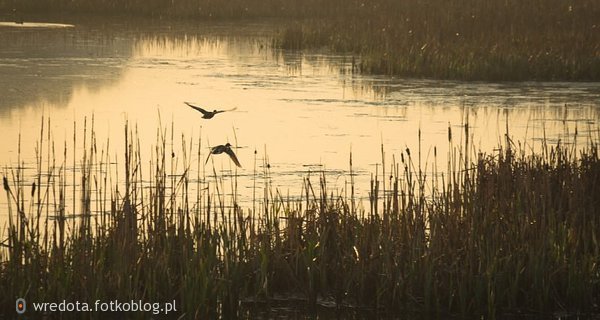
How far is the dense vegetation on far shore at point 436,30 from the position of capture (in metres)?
16.2

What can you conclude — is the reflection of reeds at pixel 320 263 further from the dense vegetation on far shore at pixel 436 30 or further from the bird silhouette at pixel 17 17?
the bird silhouette at pixel 17 17

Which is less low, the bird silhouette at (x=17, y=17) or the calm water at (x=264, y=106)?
the bird silhouette at (x=17, y=17)

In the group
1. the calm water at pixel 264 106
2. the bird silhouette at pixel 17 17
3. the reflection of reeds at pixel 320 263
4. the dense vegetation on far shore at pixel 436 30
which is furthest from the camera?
the bird silhouette at pixel 17 17

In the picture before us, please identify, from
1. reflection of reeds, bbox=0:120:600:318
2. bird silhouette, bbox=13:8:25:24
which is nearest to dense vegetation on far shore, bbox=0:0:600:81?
bird silhouette, bbox=13:8:25:24

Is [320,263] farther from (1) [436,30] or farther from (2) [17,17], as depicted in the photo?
(2) [17,17]

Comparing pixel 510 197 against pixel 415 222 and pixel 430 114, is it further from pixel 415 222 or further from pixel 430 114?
pixel 430 114

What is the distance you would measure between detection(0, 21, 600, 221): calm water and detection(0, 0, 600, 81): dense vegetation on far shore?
2.16ft

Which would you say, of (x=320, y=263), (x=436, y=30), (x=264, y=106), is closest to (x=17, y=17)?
(x=436, y=30)

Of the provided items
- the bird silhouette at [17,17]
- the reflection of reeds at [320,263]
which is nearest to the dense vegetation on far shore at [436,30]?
the bird silhouette at [17,17]

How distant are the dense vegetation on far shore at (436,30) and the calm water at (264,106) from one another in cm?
66

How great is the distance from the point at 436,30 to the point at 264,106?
7.56m

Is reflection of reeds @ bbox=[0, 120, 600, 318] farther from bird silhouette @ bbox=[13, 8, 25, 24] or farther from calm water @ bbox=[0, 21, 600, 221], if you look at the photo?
bird silhouette @ bbox=[13, 8, 25, 24]

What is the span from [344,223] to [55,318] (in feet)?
5.46

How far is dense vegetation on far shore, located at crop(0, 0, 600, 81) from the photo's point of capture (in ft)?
53.3
